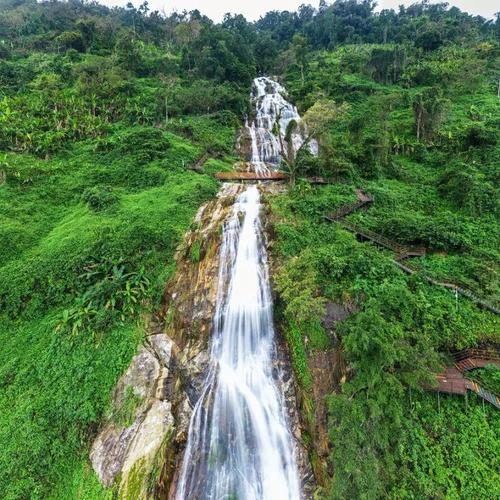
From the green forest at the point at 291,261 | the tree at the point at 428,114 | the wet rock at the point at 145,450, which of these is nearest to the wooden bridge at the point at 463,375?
the green forest at the point at 291,261

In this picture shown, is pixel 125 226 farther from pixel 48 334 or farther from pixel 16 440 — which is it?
pixel 16 440

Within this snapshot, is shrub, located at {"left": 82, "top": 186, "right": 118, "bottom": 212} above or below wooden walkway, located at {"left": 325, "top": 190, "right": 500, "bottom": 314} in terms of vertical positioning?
above

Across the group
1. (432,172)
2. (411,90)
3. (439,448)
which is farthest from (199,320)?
(411,90)

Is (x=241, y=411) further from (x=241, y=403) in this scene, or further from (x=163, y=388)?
(x=163, y=388)

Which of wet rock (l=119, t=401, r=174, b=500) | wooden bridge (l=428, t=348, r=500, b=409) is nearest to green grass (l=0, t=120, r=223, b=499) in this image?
wet rock (l=119, t=401, r=174, b=500)

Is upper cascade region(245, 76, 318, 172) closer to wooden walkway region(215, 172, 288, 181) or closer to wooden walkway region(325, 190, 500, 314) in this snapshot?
wooden walkway region(215, 172, 288, 181)
